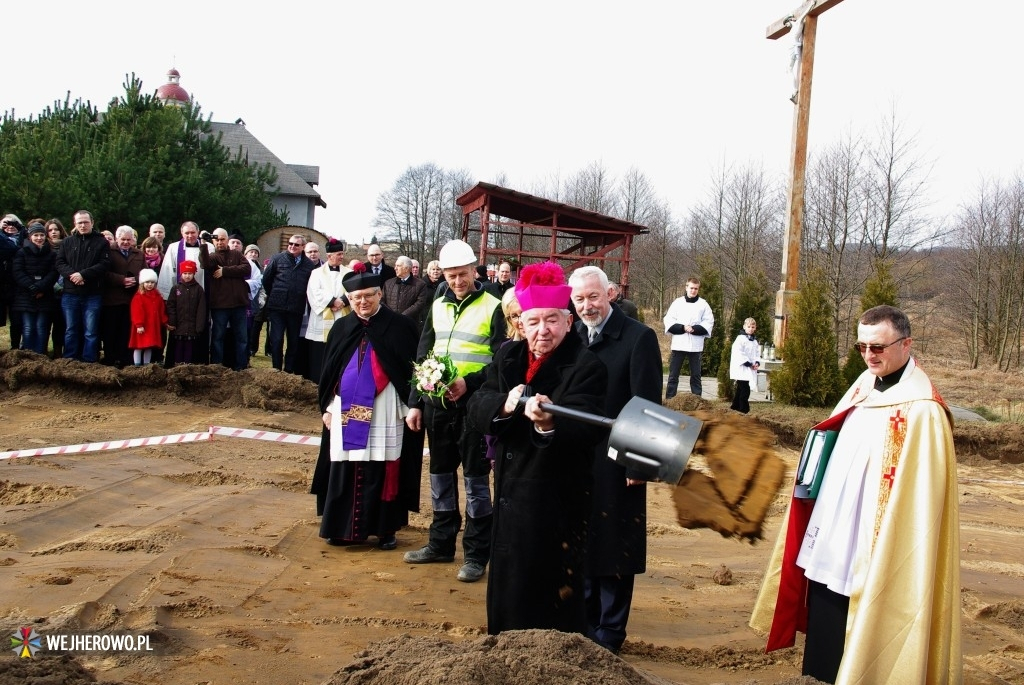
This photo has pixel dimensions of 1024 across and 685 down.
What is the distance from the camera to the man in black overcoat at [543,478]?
4238 mm

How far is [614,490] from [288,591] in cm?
218

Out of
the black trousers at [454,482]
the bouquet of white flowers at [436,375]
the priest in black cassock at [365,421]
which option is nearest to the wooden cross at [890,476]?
the bouquet of white flowers at [436,375]

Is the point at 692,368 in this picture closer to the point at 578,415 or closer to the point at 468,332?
the point at 468,332

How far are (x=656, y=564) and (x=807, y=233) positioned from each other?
1016 inches

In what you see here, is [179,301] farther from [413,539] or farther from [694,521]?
[694,521]

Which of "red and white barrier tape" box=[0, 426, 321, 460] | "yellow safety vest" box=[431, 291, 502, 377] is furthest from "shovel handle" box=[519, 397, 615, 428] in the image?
"red and white barrier tape" box=[0, 426, 321, 460]

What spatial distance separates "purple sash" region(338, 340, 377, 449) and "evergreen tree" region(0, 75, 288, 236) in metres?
16.9

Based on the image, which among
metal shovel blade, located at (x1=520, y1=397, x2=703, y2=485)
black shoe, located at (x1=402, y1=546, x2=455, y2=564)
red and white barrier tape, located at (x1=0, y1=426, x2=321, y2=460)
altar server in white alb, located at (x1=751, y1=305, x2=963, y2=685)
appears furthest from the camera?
red and white barrier tape, located at (x1=0, y1=426, x2=321, y2=460)

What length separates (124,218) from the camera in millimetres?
22453

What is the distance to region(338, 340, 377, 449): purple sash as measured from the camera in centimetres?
677

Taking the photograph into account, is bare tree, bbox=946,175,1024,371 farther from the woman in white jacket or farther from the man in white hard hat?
the man in white hard hat

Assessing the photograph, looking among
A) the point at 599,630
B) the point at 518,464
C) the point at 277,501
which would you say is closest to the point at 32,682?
the point at 518,464

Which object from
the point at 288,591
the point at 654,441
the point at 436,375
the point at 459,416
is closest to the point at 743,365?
the point at 459,416

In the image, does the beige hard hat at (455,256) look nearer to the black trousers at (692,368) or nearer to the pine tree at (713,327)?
the black trousers at (692,368)
